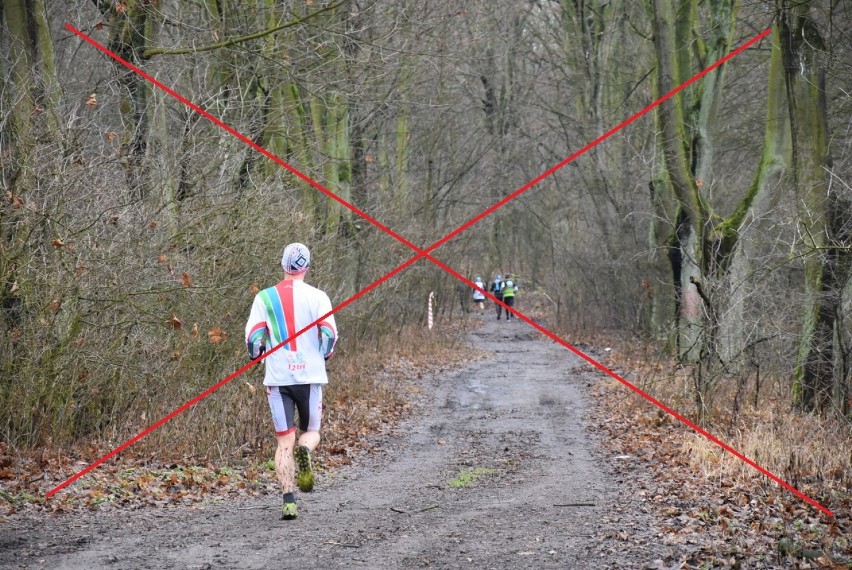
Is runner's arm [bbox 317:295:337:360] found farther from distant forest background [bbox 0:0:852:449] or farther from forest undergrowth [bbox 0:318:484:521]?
distant forest background [bbox 0:0:852:449]

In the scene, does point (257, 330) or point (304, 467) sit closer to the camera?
point (257, 330)

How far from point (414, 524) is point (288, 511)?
0.87m

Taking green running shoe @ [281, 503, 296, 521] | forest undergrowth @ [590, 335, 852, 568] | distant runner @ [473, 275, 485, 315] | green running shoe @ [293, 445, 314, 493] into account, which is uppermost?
distant runner @ [473, 275, 485, 315]

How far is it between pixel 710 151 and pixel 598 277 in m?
11.3

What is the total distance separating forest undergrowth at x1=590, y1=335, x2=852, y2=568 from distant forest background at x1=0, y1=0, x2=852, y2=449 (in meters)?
0.53

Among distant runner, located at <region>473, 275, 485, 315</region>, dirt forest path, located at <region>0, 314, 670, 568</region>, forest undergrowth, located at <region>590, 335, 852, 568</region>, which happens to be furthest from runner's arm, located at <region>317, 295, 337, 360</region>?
distant runner, located at <region>473, 275, 485, 315</region>

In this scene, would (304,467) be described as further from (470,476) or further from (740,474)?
(740,474)

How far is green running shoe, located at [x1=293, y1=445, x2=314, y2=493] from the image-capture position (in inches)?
307

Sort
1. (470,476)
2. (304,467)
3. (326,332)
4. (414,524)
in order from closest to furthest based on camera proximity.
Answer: (414,524), (326,332), (304,467), (470,476)

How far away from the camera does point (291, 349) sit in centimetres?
778

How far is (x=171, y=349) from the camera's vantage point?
10.9 m

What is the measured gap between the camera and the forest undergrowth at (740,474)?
268 inches

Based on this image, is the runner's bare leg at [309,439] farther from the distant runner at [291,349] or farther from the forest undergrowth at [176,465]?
the forest undergrowth at [176,465]

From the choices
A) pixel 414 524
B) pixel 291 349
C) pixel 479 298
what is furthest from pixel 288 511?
pixel 479 298
